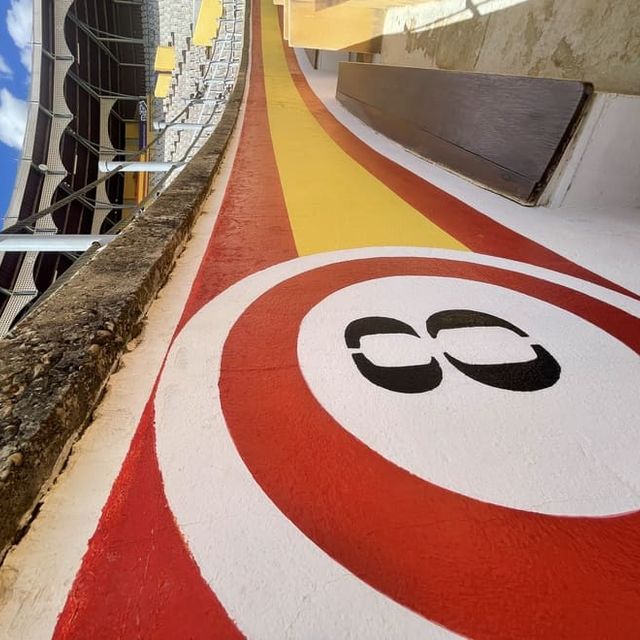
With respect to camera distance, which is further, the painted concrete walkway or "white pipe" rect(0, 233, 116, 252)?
"white pipe" rect(0, 233, 116, 252)

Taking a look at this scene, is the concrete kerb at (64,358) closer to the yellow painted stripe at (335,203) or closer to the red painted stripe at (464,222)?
the yellow painted stripe at (335,203)

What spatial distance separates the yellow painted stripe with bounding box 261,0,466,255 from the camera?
2.17m

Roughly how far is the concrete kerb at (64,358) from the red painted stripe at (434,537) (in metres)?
0.37

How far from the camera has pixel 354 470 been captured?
97 cm

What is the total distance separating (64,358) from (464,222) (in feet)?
7.26

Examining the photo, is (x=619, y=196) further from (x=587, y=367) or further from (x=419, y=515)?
(x=419, y=515)

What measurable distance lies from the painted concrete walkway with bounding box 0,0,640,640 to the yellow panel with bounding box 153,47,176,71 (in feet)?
62.5

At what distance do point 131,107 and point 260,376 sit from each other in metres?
22.1

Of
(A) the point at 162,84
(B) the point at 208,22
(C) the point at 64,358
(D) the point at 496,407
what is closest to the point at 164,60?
(A) the point at 162,84

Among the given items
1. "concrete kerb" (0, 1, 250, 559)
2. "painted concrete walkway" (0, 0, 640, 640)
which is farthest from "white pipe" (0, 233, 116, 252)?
"painted concrete walkway" (0, 0, 640, 640)

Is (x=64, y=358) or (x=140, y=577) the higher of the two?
(x=64, y=358)

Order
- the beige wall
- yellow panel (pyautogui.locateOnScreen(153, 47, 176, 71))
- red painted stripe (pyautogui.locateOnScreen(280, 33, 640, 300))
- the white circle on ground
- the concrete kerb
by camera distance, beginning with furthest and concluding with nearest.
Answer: yellow panel (pyautogui.locateOnScreen(153, 47, 176, 71)) → the beige wall → red painted stripe (pyautogui.locateOnScreen(280, 33, 640, 300)) → the white circle on ground → the concrete kerb

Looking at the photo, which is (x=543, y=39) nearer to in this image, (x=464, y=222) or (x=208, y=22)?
(x=464, y=222)

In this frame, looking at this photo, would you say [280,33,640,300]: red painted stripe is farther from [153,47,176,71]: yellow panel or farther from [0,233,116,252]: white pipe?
[153,47,176,71]: yellow panel
